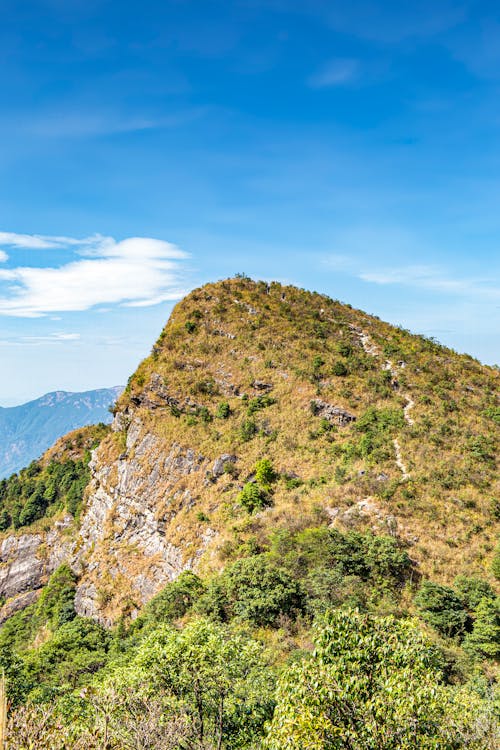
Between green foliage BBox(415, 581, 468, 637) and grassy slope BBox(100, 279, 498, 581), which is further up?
grassy slope BBox(100, 279, 498, 581)

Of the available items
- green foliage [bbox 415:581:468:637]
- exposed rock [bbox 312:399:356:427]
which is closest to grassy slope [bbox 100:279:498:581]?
exposed rock [bbox 312:399:356:427]

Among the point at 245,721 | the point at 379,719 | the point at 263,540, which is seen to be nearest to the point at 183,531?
the point at 263,540

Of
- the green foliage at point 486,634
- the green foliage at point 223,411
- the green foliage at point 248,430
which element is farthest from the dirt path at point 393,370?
the green foliage at point 223,411

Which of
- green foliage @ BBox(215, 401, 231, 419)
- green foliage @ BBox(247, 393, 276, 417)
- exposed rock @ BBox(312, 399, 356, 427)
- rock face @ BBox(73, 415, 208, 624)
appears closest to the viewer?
rock face @ BBox(73, 415, 208, 624)

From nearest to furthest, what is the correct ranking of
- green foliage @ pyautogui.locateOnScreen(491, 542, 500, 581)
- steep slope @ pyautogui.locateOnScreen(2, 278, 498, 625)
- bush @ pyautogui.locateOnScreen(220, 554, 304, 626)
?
bush @ pyautogui.locateOnScreen(220, 554, 304, 626), green foliage @ pyautogui.locateOnScreen(491, 542, 500, 581), steep slope @ pyautogui.locateOnScreen(2, 278, 498, 625)

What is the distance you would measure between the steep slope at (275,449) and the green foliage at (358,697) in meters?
21.6

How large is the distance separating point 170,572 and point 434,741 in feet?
117

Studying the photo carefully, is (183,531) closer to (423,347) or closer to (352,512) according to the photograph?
(352,512)

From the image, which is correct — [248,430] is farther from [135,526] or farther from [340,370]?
[135,526]

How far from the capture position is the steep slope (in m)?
36.0

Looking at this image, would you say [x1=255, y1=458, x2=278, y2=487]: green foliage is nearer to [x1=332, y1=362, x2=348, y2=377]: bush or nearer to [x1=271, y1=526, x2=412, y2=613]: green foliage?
[x1=271, y1=526, x2=412, y2=613]: green foliage

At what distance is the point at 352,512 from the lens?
116ft

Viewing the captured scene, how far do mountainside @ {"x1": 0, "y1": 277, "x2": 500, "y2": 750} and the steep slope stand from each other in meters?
0.24

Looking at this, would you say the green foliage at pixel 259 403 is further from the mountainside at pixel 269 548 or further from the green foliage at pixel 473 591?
the green foliage at pixel 473 591
